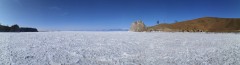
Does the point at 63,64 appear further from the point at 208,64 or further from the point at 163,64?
the point at 208,64

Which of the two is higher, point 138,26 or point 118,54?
point 138,26

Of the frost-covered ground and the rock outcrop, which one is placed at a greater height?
the rock outcrop

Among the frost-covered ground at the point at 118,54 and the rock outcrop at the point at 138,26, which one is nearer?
the frost-covered ground at the point at 118,54

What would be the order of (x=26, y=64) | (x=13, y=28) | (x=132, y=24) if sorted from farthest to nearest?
1. (x=132, y=24)
2. (x=13, y=28)
3. (x=26, y=64)

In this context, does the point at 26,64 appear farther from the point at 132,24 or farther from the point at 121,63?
the point at 132,24

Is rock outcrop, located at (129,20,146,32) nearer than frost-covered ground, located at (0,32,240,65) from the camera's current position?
No

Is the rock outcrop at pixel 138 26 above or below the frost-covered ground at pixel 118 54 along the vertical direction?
above

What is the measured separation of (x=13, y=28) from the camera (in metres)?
84.9

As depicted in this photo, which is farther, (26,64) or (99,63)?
(99,63)

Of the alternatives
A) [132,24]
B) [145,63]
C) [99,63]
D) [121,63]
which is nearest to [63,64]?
[99,63]

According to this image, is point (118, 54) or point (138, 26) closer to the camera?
point (118, 54)

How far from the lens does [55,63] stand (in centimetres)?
858

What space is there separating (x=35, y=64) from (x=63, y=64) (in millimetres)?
1095

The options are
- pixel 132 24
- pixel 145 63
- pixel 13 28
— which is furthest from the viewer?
pixel 132 24
